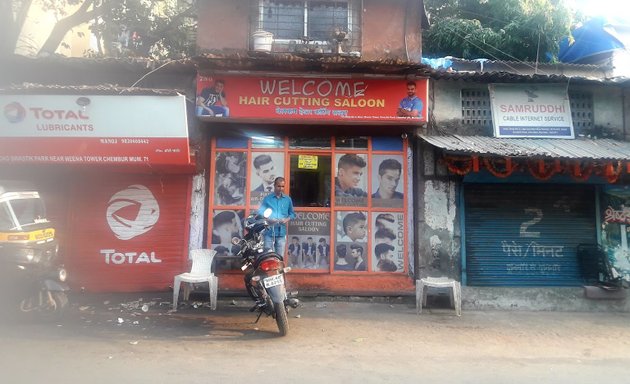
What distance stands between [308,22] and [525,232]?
5.45m

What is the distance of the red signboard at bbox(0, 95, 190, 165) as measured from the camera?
22.2 feet

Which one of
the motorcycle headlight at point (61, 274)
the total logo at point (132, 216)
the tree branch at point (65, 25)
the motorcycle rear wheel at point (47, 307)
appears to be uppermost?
the tree branch at point (65, 25)

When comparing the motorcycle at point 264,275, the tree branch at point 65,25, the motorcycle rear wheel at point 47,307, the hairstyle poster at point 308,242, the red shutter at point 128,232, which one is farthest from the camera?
the tree branch at point 65,25

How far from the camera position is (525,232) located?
7.73 metres

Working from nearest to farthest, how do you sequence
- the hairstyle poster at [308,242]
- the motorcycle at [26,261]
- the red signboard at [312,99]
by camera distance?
1. the motorcycle at [26,261]
2. the red signboard at [312,99]
3. the hairstyle poster at [308,242]

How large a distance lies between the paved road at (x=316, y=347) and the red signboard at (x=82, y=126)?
2395 mm

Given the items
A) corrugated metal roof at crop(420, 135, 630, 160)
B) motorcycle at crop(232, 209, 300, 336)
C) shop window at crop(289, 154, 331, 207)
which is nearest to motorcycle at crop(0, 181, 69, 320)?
motorcycle at crop(232, 209, 300, 336)

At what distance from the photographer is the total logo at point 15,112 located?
6.77 m

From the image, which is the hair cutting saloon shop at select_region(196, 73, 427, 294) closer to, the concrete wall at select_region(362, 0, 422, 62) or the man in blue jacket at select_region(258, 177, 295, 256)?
the man in blue jacket at select_region(258, 177, 295, 256)

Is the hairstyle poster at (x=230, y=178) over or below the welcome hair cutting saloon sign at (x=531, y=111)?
below

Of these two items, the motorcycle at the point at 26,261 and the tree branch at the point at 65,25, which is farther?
the tree branch at the point at 65,25

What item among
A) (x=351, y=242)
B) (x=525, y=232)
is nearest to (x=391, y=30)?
(x=351, y=242)

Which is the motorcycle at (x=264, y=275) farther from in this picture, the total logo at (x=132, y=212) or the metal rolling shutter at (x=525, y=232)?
the metal rolling shutter at (x=525, y=232)

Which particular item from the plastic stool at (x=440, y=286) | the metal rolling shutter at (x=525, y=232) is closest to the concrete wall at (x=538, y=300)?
the metal rolling shutter at (x=525, y=232)
